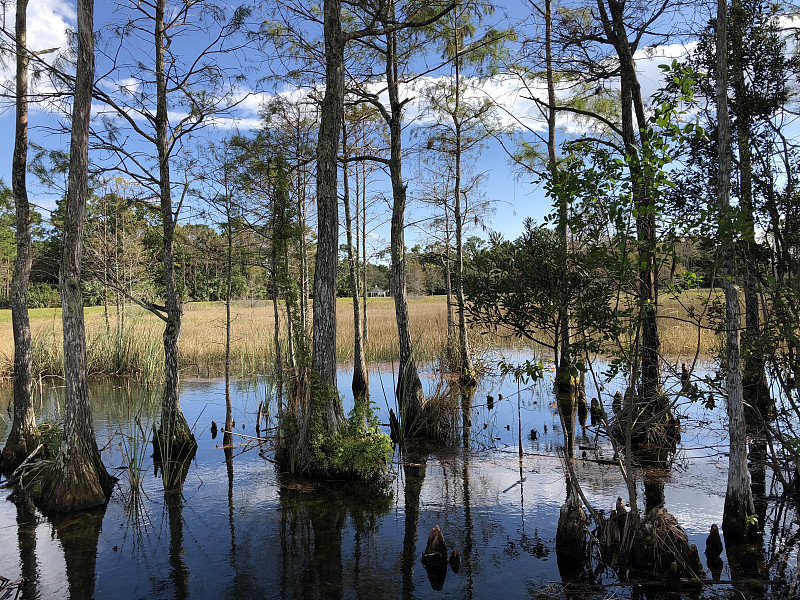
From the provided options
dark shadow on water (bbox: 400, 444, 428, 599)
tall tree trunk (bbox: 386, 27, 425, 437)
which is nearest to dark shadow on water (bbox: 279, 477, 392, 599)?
dark shadow on water (bbox: 400, 444, 428, 599)

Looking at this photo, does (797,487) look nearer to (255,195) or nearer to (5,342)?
(255,195)

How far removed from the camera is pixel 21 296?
9.27 m

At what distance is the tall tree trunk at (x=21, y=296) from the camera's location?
913 centimetres

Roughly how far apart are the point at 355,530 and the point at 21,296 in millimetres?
7093

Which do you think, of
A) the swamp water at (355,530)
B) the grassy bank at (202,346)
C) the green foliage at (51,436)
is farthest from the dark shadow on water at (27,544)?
the grassy bank at (202,346)

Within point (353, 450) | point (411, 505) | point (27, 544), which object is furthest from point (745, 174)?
point (27, 544)

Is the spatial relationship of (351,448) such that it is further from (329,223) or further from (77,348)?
(77,348)

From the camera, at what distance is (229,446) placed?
10.9 meters

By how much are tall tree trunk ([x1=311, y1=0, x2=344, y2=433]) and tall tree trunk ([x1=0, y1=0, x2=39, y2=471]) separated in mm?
4958

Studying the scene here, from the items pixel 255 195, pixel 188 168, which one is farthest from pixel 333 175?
pixel 255 195

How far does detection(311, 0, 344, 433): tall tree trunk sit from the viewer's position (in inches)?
348

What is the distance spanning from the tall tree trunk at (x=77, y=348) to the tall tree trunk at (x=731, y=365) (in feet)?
26.9

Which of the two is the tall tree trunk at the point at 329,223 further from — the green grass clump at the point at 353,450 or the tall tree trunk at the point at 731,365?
the tall tree trunk at the point at 731,365

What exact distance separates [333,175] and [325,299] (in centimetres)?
A: 212
